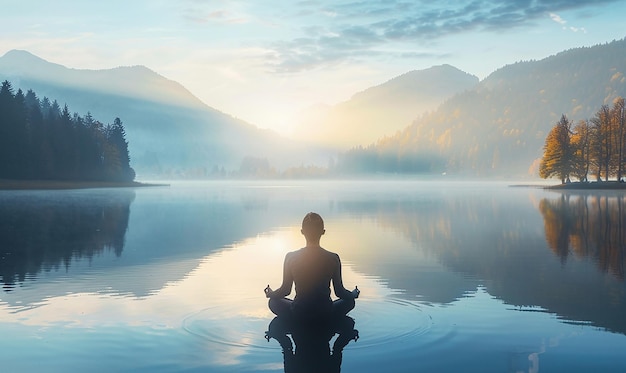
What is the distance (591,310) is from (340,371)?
879 cm

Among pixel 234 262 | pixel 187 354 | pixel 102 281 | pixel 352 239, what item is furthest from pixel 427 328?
pixel 352 239

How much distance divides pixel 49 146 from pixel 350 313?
128720 millimetres

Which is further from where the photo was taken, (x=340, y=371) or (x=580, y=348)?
(x=580, y=348)

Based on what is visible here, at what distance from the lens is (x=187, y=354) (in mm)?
13297

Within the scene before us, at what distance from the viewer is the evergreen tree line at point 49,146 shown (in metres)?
124

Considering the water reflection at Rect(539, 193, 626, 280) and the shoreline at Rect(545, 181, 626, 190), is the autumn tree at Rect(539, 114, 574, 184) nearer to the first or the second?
the shoreline at Rect(545, 181, 626, 190)

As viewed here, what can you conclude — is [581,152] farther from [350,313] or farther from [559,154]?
[350,313]

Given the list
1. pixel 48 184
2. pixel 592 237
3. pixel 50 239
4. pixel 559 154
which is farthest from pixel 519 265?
pixel 48 184

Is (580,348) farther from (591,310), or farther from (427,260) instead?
(427,260)

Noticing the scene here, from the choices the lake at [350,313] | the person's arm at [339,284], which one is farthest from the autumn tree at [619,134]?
the person's arm at [339,284]

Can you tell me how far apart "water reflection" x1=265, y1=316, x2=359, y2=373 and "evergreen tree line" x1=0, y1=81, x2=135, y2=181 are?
12000 centimetres

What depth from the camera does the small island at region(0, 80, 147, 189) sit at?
124562 mm

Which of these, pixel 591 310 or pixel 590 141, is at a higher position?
pixel 590 141

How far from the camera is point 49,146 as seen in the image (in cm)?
13400
